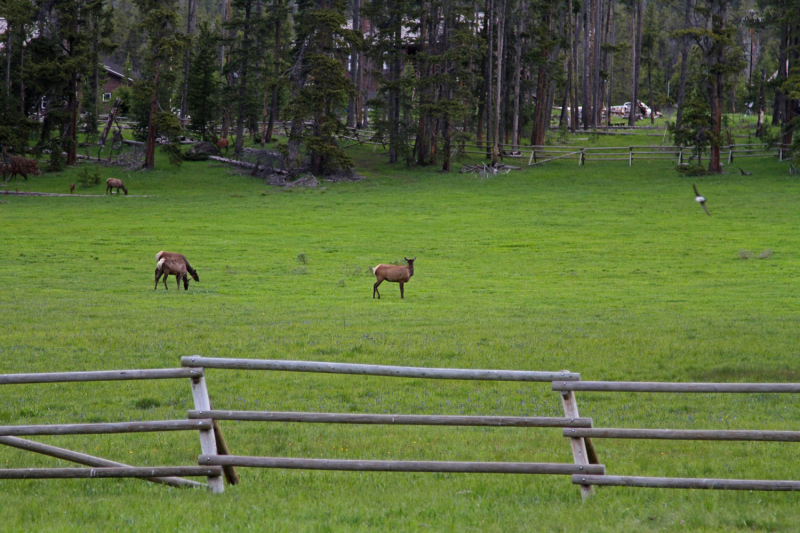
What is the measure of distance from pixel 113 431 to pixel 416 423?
2713 mm

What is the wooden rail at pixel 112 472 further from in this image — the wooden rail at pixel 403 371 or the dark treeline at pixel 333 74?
the dark treeline at pixel 333 74

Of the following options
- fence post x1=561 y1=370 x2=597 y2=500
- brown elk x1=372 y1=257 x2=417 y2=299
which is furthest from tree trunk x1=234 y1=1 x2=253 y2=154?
fence post x1=561 y1=370 x2=597 y2=500

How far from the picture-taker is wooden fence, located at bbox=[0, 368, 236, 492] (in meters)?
6.60

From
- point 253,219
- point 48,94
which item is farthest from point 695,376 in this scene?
point 48,94

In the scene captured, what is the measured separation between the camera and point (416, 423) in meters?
6.64

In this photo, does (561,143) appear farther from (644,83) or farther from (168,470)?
(168,470)

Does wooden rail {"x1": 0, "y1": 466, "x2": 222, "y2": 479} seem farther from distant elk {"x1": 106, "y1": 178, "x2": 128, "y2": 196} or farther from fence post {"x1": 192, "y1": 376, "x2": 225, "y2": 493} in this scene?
distant elk {"x1": 106, "y1": 178, "x2": 128, "y2": 196}

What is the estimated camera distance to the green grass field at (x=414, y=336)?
6.63 metres

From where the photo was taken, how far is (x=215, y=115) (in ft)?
215

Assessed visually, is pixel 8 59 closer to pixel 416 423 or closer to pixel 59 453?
pixel 59 453

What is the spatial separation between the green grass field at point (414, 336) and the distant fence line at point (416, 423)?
250mm

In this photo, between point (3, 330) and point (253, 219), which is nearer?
point (3, 330)

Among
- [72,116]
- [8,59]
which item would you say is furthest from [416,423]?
[8,59]

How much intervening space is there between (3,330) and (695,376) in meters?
14.2
